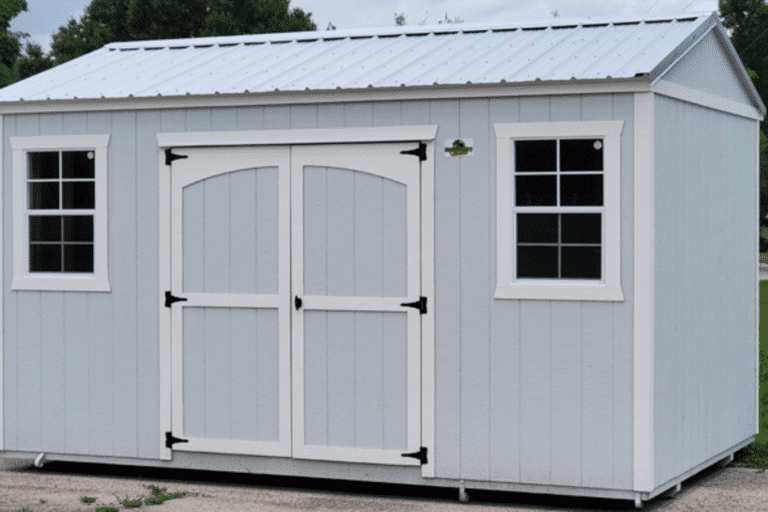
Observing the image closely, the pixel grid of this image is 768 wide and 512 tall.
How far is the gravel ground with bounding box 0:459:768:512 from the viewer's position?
7312 mm

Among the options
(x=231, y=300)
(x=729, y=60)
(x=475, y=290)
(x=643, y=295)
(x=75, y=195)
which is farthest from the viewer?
(x=729, y=60)

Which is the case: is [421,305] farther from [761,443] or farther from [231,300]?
[761,443]

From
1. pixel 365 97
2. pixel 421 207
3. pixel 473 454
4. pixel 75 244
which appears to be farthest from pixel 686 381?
pixel 75 244

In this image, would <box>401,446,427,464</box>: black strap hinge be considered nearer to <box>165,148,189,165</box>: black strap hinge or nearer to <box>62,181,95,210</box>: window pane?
<box>165,148,189,165</box>: black strap hinge

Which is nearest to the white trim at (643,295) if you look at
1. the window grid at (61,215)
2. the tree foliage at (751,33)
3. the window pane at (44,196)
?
the window grid at (61,215)

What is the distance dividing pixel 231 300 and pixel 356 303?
904 mm

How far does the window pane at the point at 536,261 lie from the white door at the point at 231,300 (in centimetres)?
157

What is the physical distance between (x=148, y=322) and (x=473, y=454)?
8.07ft

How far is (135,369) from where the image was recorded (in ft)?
26.9

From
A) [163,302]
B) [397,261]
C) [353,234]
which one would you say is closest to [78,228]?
[163,302]

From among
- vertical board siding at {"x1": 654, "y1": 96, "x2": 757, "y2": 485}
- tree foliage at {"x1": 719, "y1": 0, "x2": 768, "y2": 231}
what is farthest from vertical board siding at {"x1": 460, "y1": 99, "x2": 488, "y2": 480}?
tree foliage at {"x1": 719, "y1": 0, "x2": 768, "y2": 231}

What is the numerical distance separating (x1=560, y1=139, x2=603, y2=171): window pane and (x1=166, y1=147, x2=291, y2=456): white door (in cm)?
186

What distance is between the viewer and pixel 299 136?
7770mm

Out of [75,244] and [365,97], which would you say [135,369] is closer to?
[75,244]
